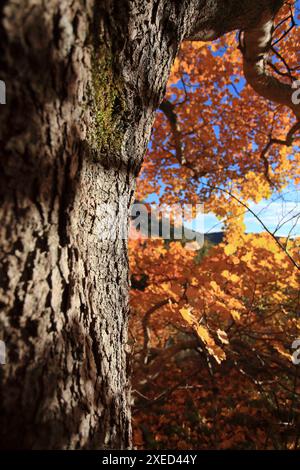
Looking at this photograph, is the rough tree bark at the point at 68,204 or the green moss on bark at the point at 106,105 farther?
the green moss on bark at the point at 106,105

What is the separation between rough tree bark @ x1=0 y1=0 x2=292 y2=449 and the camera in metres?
0.74

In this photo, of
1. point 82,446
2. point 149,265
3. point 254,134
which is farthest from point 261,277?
point 254,134

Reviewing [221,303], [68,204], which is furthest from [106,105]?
[221,303]

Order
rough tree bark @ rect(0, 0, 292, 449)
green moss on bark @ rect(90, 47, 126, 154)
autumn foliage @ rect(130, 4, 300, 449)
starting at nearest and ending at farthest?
rough tree bark @ rect(0, 0, 292, 449) < green moss on bark @ rect(90, 47, 126, 154) < autumn foliage @ rect(130, 4, 300, 449)

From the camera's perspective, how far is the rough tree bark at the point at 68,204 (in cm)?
74

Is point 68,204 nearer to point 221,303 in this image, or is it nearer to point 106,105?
point 106,105

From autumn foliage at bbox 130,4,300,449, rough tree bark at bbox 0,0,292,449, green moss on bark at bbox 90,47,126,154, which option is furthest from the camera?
autumn foliage at bbox 130,4,300,449

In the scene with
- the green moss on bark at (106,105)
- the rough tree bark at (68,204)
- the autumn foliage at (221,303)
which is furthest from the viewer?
the autumn foliage at (221,303)

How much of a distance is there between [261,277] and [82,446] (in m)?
4.08

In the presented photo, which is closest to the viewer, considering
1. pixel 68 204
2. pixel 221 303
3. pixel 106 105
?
pixel 68 204

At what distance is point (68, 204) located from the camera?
2.92 feet

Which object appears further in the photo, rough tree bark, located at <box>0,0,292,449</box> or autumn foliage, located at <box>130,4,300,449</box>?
autumn foliage, located at <box>130,4,300,449</box>

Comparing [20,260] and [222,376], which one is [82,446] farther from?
[222,376]
